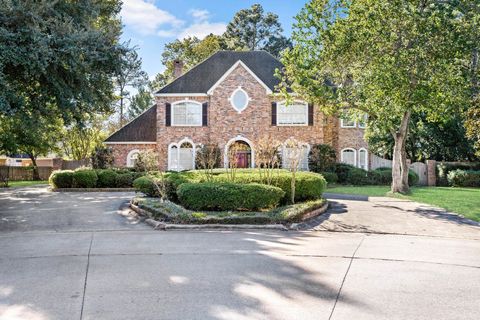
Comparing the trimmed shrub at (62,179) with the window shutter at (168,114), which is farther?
the window shutter at (168,114)

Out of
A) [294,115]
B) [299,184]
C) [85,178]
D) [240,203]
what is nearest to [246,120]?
[294,115]

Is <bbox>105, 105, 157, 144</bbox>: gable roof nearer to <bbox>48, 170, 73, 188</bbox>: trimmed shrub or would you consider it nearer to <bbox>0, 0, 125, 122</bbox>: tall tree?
<bbox>48, 170, 73, 188</bbox>: trimmed shrub

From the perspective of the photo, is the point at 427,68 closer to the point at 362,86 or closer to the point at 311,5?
the point at 362,86

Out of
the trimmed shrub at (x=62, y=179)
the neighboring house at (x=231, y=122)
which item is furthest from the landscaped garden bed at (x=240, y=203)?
the neighboring house at (x=231, y=122)

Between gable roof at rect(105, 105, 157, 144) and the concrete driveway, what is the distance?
19841 millimetres

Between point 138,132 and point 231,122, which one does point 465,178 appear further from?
point 138,132

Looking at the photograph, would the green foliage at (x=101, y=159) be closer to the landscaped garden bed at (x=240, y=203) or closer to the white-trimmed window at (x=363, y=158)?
the landscaped garden bed at (x=240, y=203)

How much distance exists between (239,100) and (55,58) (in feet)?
54.5

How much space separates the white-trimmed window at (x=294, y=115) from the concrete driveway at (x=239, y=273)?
18201 mm

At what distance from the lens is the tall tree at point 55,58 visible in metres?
12.4

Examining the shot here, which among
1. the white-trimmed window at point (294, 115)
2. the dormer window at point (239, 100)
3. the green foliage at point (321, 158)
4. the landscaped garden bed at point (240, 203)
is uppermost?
the dormer window at point (239, 100)

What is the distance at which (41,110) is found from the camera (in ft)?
49.5

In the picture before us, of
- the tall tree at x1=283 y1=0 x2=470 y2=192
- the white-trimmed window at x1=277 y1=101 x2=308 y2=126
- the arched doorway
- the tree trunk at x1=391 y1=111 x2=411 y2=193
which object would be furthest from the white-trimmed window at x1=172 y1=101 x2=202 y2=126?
the tree trunk at x1=391 y1=111 x2=411 y2=193

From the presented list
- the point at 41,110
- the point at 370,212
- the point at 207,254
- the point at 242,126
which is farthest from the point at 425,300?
the point at 242,126
